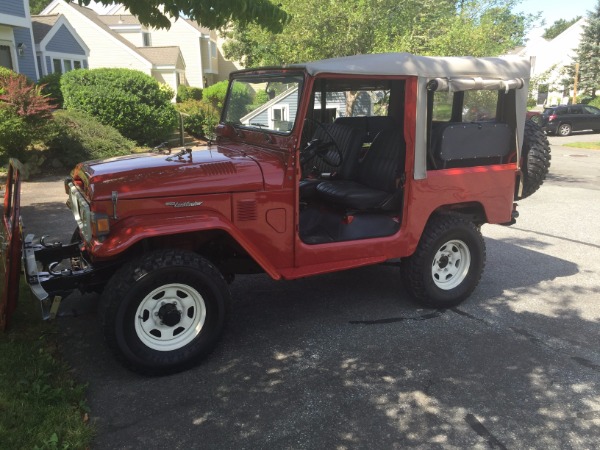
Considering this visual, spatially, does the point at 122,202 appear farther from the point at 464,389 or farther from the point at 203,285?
the point at 464,389

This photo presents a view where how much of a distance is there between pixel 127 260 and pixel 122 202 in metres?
0.49

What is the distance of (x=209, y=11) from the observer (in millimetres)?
4543

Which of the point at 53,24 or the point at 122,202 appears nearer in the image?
the point at 122,202

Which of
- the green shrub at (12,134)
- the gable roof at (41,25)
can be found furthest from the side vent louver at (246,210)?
the gable roof at (41,25)

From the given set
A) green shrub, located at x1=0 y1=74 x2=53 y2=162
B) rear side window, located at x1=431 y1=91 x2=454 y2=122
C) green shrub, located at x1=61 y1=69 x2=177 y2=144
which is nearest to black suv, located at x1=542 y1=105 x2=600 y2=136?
green shrub, located at x1=61 y1=69 x2=177 y2=144

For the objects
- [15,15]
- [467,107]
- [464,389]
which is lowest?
[464,389]

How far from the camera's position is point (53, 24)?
74.5 ft

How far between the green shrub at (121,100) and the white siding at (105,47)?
57.1 feet

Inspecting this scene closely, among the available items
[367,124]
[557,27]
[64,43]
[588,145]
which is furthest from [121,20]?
[557,27]

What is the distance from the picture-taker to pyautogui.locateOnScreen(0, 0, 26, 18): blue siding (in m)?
17.0

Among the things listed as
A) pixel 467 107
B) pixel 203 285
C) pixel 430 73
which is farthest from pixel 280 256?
pixel 467 107

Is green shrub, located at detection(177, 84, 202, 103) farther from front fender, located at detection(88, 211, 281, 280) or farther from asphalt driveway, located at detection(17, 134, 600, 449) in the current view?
front fender, located at detection(88, 211, 281, 280)

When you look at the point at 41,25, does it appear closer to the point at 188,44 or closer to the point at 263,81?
the point at 188,44

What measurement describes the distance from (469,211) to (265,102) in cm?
210
